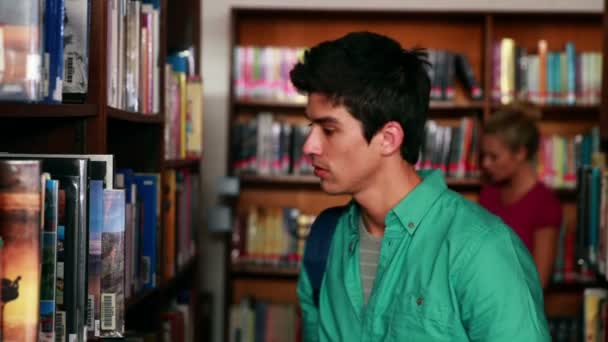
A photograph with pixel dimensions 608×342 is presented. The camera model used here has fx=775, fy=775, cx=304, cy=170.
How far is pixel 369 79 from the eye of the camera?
5.72 ft

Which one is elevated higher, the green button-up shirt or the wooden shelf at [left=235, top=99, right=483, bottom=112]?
the wooden shelf at [left=235, top=99, right=483, bottom=112]

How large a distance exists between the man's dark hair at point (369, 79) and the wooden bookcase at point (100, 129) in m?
0.47

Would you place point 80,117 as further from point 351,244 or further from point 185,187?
point 185,187

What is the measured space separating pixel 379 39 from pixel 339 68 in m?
0.11

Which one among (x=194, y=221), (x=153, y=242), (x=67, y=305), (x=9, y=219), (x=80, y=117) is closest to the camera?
(x=9, y=219)

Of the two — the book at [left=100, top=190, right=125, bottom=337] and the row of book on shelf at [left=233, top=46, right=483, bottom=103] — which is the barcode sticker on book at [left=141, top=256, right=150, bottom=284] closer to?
the book at [left=100, top=190, right=125, bottom=337]

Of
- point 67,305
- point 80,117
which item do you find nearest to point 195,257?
point 80,117

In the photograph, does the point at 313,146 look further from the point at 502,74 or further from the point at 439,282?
the point at 502,74

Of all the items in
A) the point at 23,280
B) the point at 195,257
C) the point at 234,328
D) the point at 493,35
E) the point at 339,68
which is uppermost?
the point at 493,35

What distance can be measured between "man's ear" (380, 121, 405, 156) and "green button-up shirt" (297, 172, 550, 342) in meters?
0.11

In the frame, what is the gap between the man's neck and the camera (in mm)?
1796

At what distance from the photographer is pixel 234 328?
4195mm

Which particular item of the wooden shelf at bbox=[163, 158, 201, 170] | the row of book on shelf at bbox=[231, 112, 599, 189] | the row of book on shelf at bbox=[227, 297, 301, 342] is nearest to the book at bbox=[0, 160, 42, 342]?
the wooden shelf at bbox=[163, 158, 201, 170]

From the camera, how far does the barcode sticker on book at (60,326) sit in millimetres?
1300
